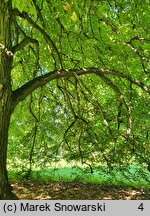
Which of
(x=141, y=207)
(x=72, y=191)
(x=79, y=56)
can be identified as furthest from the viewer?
(x=79, y=56)

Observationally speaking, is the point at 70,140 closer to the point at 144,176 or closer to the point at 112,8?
the point at 144,176

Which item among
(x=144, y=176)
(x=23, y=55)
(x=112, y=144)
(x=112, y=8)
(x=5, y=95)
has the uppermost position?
(x=112, y=8)

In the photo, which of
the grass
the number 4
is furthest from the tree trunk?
the number 4

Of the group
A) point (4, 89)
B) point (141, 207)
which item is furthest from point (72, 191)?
point (141, 207)

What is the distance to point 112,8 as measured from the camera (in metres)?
7.94

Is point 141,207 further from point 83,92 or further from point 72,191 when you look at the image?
point 72,191

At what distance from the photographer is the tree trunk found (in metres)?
6.36

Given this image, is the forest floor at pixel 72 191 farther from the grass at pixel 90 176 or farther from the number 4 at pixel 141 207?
the number 4 at pixel 141 207

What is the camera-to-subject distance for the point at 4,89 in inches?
251

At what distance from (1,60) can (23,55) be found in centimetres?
209

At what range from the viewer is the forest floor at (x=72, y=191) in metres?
8.09

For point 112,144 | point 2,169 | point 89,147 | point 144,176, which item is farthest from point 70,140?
point 2,169

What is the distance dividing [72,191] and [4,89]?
129 inches

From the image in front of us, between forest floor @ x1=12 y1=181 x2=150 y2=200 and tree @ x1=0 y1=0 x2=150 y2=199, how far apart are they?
1.29 metres
